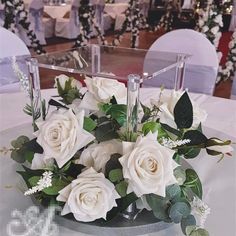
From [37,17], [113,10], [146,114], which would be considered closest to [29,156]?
[146,114]

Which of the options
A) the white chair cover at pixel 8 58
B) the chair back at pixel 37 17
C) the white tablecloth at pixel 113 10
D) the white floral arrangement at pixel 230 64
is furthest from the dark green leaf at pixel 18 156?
the white tablecloth at pixel 113 10

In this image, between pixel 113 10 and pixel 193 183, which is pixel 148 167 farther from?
pixel 113 10

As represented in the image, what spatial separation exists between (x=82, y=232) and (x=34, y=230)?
78 mm

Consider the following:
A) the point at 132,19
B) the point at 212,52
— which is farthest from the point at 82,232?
the point at 132,19

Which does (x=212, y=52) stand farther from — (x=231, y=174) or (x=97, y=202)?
(x=97, y=202)

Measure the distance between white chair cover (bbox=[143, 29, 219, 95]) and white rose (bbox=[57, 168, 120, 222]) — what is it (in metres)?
1.13

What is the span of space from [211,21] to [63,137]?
2.59m

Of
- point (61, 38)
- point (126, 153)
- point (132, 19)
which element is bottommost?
point (61, 38)

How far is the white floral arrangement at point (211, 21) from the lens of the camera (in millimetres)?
2780

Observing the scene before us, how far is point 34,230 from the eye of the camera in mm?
550

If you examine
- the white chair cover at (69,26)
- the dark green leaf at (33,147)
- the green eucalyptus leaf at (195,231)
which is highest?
the dark green leaf at (33,147)

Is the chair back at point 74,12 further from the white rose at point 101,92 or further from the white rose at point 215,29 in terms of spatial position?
the white rose at point 101,92

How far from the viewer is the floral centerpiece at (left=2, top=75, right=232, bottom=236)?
0.50 meters

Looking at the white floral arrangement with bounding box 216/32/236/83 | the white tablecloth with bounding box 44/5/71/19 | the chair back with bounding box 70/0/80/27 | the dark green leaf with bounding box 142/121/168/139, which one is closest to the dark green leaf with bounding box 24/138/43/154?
the dark green leaf with bounding box 142/121/168/139
